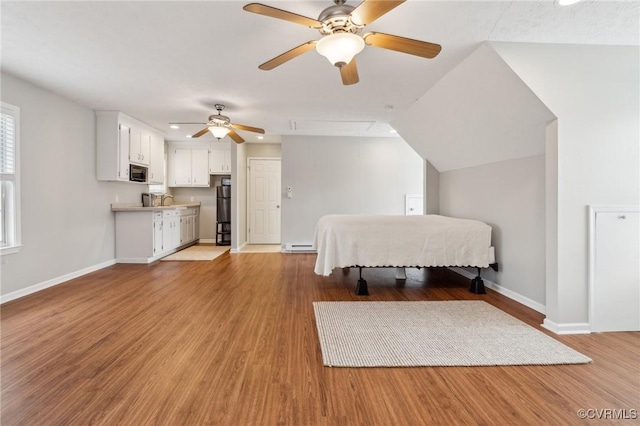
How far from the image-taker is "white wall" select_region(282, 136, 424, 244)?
235 inches

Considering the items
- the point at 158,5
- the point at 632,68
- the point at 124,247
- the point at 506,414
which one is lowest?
the point at 506,414

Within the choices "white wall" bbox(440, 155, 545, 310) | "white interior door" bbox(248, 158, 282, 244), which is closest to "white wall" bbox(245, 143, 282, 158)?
"white interior door" bbox(248, 158, 282, 244)

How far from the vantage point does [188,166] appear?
6.96 m

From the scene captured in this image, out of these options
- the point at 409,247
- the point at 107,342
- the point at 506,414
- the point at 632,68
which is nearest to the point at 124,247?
the point at 107,342

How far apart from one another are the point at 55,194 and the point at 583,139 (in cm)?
554

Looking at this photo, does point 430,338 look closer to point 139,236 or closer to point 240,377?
point 240,377

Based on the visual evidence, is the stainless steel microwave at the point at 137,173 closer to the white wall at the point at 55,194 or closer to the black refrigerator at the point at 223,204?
the white wall at the point at 55,194

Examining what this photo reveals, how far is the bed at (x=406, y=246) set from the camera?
10.6ft

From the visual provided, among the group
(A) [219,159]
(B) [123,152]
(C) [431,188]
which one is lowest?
(C) [431,188]

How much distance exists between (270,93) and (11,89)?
8.82ft

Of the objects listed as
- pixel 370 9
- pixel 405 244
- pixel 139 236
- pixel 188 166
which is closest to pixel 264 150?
pixel 188 166

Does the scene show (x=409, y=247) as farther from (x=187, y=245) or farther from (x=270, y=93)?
(x=187, y=245)

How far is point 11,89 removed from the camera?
3029mm

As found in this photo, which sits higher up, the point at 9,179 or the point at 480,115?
the point at 480,115
